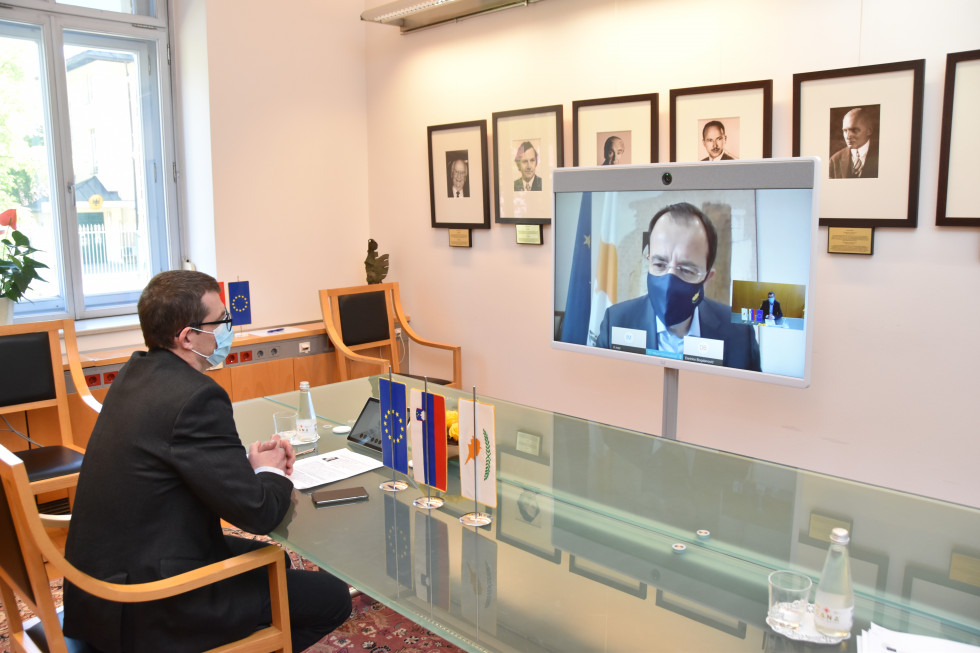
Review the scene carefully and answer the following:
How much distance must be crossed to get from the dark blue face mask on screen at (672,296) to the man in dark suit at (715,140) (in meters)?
1.00

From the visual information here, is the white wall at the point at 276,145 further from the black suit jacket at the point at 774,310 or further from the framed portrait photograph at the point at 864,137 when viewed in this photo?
the black suit jacket at the point at 774,310

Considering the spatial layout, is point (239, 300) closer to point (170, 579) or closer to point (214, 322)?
point (214, 322)

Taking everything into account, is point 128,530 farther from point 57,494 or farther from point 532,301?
point 532,301

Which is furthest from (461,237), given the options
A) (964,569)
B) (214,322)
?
(964,569)

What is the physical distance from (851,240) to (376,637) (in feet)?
8.50

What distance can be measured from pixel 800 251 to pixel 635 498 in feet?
3.87

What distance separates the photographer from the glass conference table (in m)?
1.46

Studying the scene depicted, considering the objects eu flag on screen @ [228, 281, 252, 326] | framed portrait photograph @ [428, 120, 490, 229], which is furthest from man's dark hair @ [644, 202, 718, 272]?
eu flag on screen @ [228, 281, 252, 326]

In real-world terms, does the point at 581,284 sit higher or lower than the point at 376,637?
higher

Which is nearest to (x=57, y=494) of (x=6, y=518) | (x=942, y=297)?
(x=6, y=518)

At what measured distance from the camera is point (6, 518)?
1.86 metres

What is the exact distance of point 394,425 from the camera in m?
2.17

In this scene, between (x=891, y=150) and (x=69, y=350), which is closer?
(x=891, y=150)

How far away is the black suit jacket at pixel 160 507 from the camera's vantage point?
1.84 meters
